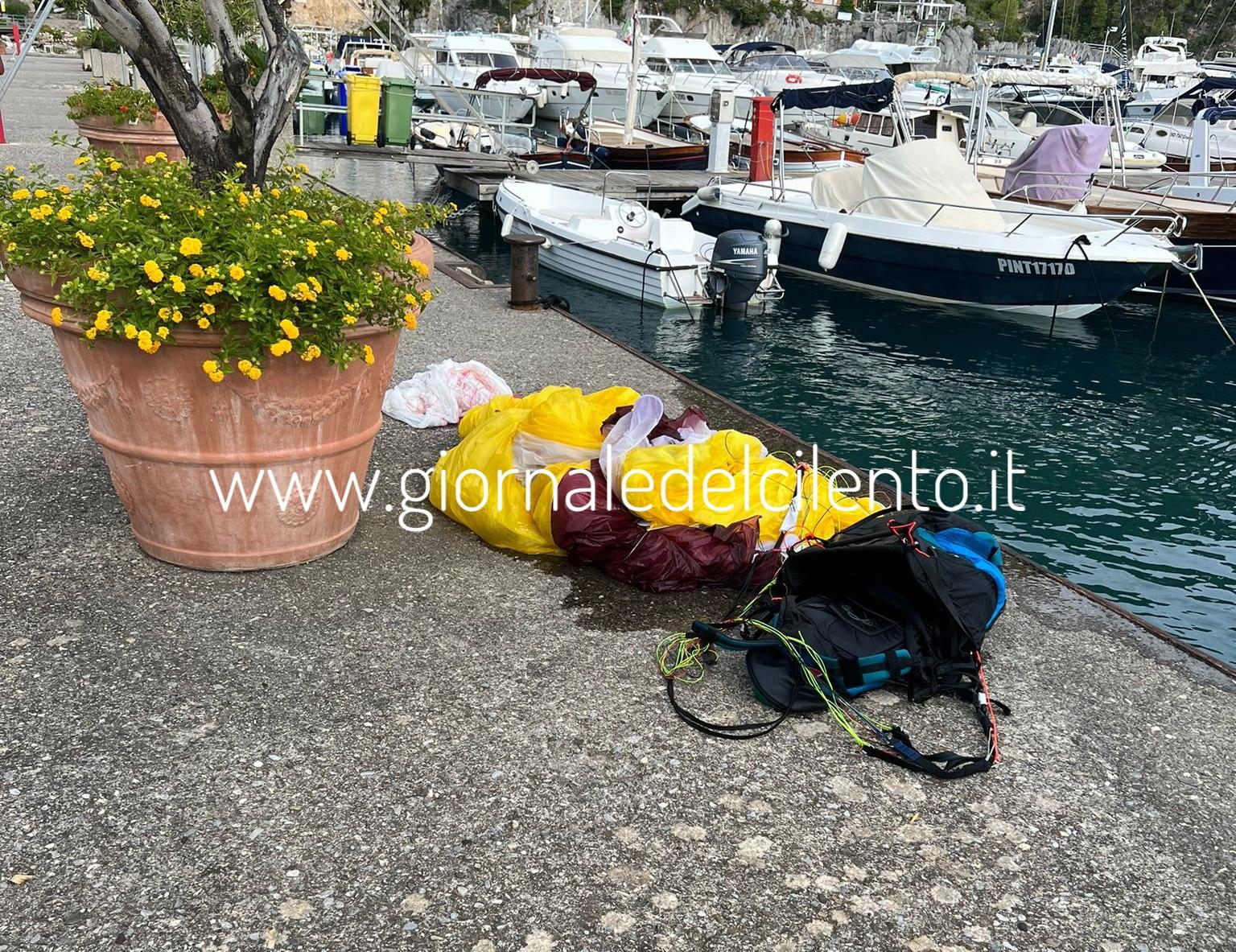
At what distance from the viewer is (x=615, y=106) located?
33.4 metres

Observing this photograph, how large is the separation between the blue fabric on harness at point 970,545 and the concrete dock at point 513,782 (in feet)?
1.00

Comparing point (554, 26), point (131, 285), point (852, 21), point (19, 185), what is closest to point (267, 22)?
point (19, 185)

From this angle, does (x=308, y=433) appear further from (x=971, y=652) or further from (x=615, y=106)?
(x=615, y=106)

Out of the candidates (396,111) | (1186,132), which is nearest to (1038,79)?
(396,111)

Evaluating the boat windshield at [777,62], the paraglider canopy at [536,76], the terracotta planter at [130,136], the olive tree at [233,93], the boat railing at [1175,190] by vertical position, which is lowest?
the boat railing at [1175,190]

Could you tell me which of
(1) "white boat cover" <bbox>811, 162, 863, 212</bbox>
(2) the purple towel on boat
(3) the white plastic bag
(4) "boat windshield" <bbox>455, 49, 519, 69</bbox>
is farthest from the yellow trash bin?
(4) "boat windshield" <bbox>455, 49, 519, 69</bbox>

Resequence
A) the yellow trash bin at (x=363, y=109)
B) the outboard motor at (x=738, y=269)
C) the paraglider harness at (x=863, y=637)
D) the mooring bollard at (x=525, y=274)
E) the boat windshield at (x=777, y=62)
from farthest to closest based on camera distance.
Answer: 1. the boat windshield at (x=777, y=62)
2. the yellow trash bin at (x=363, y=109)
3. the outboard motor at (x=738, y=269)
4. the mooring bollard at (x=525, y=274)
5. the paraglider harness at (x=863, y=637)

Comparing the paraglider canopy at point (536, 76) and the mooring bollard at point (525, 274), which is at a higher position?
the paraglider canopy at point (536, 76)

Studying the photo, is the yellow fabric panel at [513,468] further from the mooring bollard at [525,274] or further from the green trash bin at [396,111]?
the green trash bin at [396,111]

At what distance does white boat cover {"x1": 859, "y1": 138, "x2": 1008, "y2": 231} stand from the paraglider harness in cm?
1121

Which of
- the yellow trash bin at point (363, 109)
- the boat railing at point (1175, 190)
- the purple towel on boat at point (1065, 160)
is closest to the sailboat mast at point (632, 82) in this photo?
the yellow trash bin at point (363, 109)

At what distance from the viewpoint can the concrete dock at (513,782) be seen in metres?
2.39

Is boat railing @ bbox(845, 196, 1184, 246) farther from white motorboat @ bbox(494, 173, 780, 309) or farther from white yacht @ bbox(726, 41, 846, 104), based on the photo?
white yacht @ bbox(726, 41, 846, 104)

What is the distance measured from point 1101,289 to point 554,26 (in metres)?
33.3
